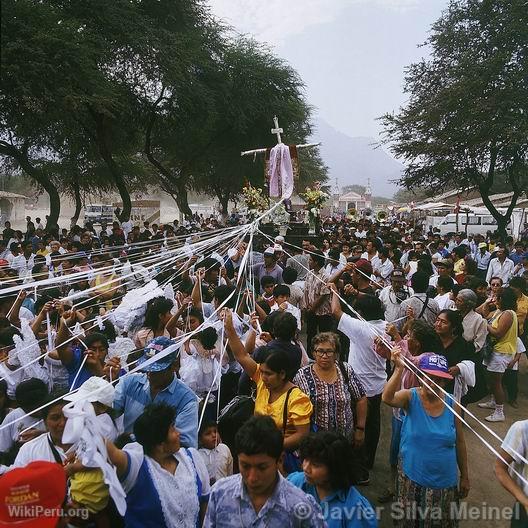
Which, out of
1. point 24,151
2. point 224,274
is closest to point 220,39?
point 24,151

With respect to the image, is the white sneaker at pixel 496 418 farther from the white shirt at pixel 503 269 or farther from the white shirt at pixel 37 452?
the white shirt at pixel 37 452

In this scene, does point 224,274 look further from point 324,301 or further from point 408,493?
point 408,493

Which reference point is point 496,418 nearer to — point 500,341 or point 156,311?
point 500,341

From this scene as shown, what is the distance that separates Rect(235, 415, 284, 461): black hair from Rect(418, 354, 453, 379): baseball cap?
138cm

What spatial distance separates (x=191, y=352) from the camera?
15.4ft

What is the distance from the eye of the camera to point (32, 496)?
7.05 feet

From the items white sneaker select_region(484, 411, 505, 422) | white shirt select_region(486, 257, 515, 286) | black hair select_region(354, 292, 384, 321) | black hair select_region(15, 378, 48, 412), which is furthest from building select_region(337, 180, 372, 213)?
black hair select_region(15, 378, 48, 412)

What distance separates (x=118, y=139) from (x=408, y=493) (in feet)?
74.4

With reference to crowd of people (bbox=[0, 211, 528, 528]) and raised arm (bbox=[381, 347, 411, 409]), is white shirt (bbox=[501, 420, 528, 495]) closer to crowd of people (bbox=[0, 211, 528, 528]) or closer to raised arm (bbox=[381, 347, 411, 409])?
crowd of people (bbox=[0, 211, 528, 528])

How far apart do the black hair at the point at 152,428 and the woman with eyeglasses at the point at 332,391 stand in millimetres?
1341

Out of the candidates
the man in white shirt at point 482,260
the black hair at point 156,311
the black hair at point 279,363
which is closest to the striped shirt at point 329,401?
the black hair at point 279,363

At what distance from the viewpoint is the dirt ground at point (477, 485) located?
414 cm

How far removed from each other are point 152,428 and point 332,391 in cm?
154

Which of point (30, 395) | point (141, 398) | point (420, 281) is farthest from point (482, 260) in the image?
point (30, 395)
